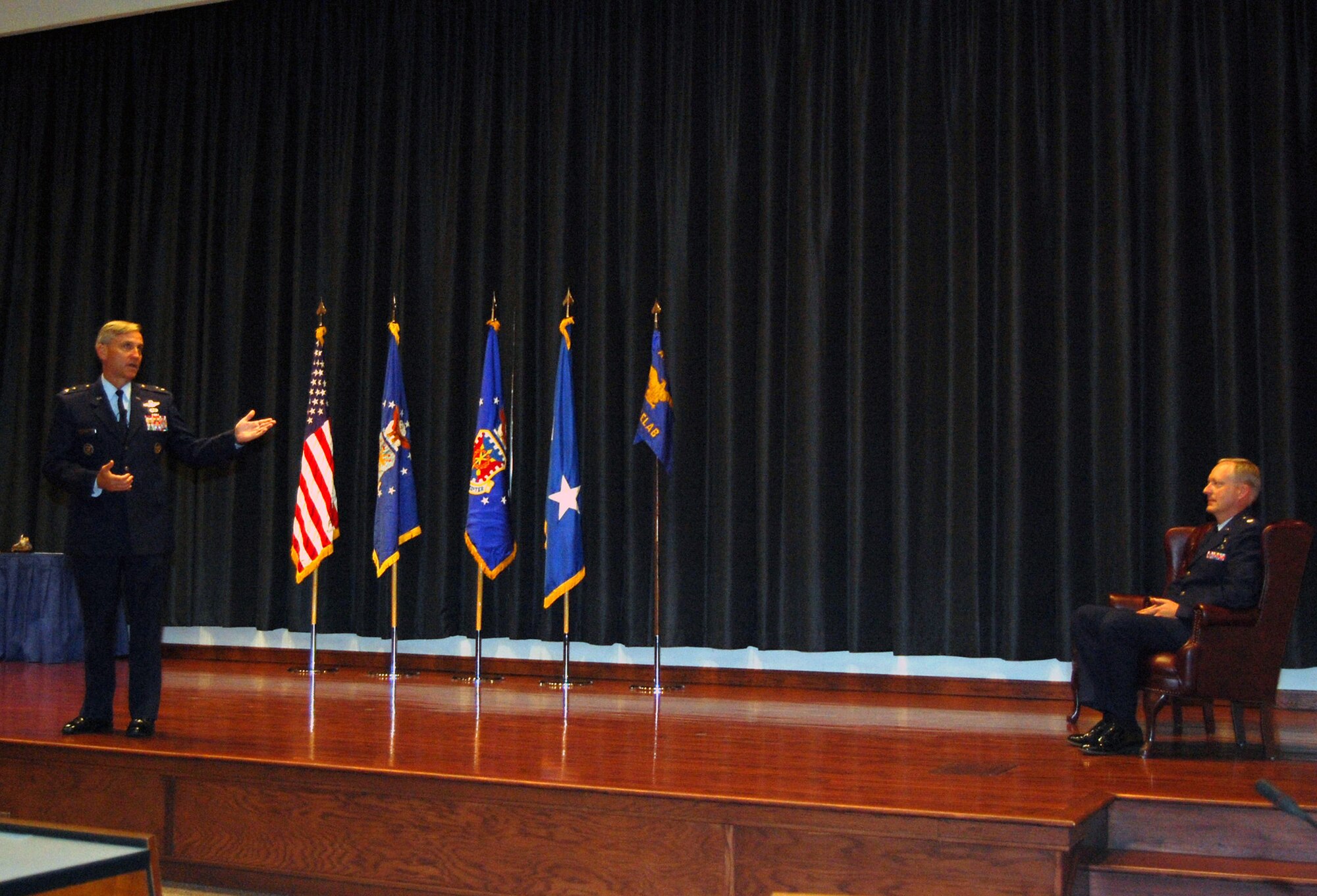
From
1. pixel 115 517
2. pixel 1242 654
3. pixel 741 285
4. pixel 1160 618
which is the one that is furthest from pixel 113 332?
pixel 1242 654

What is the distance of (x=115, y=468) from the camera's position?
170 inches

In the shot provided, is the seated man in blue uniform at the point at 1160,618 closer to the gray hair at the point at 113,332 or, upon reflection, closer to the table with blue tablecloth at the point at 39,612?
the gray hair at the point at 113,332

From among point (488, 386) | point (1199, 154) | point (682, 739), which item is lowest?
point (682, 739)

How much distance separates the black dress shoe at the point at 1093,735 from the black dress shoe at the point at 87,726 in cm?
350

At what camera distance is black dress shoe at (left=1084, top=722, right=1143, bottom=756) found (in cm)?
429

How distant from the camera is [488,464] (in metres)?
6.45

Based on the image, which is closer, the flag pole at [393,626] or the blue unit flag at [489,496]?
the blue unit flag at [489,496]

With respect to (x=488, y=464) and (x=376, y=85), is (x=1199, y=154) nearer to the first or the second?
(x=488, y=464)

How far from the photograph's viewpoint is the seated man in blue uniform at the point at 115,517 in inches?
168

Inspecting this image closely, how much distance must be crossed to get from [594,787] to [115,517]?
2.07m

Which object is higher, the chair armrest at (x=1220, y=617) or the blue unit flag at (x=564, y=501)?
the blue unit flag at (x=564, y=501)

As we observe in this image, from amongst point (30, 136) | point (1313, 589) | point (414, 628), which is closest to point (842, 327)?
point (1313, 589)

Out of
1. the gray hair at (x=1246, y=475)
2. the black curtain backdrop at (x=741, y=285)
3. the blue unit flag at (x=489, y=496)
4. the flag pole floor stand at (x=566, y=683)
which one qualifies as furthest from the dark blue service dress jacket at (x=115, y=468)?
the gray hair at (x=1246, y=475)

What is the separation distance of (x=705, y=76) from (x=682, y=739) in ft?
Result: 13.4
